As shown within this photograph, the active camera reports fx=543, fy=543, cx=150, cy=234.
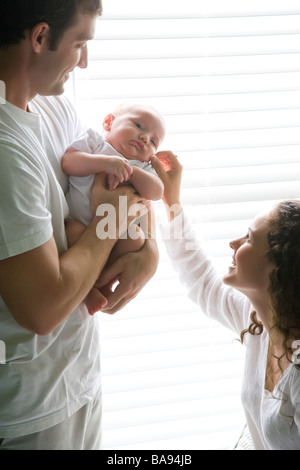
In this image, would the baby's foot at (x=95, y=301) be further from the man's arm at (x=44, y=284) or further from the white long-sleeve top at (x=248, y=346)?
the white long-sleeve top at (x=248, y=346)

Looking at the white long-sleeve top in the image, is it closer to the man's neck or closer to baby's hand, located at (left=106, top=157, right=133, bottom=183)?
baby's hand, located at (left=106, top=157, right=133, bottom=183)

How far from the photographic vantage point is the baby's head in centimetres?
148

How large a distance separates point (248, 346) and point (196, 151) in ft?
2.08

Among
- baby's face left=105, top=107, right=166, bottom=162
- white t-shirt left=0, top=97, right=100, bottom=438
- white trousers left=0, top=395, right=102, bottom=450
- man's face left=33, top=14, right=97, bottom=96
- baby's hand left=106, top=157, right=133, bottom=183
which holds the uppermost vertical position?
man's face left=33, top=14, right=97, bottom=96

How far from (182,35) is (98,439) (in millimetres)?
1212

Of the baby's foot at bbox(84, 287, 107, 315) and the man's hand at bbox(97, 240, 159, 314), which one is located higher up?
the man's hand at bbox(97, 240, 159, 314)

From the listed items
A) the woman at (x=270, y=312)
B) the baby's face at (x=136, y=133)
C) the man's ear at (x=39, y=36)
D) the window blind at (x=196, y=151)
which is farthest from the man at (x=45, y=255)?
the window blind at (x=196, y=151)

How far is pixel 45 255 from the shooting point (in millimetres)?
1078

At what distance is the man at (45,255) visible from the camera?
1.06 meters

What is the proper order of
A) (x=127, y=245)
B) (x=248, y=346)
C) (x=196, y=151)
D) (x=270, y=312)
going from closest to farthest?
(x=127, y=245) → (x=270, y=312) → (x=248, y=346) → (x=196, y=151)

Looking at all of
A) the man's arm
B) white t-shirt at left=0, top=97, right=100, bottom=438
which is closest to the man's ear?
white t-shirt at left=0, top=97, right=100, bottom=438

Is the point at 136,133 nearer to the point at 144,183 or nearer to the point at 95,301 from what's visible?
the point at 144,183

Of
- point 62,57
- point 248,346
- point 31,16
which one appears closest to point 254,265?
point 248,346

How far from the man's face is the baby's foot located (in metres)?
0.48
